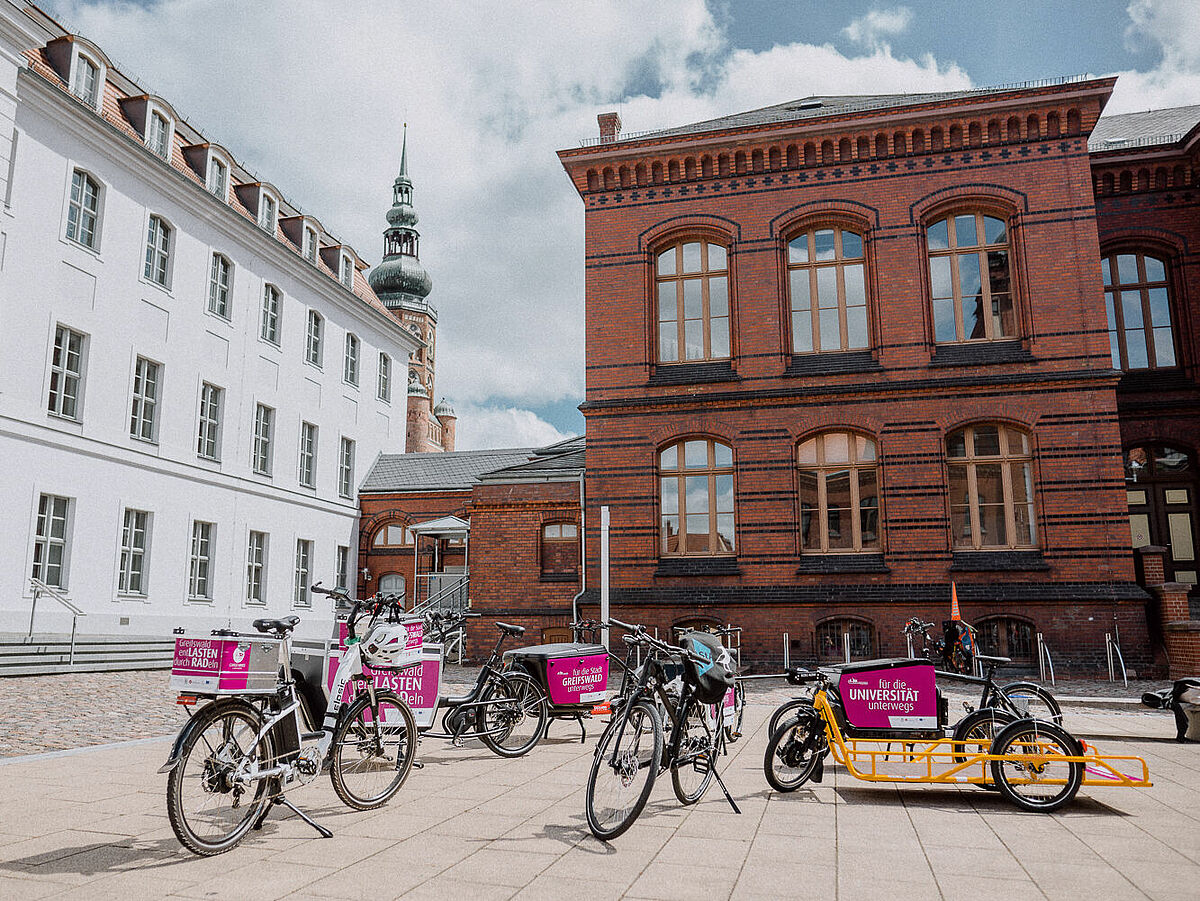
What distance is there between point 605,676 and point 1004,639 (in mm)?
9888

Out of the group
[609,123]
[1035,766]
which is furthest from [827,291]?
[1035,766]

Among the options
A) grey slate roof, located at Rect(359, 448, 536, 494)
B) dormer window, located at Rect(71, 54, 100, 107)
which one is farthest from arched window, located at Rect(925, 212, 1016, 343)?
dormer window, located at Rect(71, 54, 100, 107)

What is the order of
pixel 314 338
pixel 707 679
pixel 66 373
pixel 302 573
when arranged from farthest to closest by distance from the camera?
1. pixel 314 338
2. pixel 302 573
3. pixel 66 373
4. pixel 707 679

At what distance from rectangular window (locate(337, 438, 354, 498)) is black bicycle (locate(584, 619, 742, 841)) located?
24.9 meters

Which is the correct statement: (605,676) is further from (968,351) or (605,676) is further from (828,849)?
(968,351)

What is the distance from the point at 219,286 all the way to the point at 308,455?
6243 millimetres

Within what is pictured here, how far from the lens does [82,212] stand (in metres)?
19.3

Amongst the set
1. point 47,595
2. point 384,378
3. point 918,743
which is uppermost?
point 384,378

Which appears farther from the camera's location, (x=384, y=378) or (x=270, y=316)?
(x=384, y=378)

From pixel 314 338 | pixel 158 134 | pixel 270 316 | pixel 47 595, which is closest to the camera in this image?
pixel 47 595

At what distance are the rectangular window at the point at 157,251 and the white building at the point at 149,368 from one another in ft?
0.17

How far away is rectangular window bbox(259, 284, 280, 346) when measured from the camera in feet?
84.7

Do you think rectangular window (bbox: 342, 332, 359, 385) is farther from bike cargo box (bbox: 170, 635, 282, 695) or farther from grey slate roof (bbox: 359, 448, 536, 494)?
bike cargo box (bbox: 170, 635, 282, 695)

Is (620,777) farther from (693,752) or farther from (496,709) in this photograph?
(496,709)
